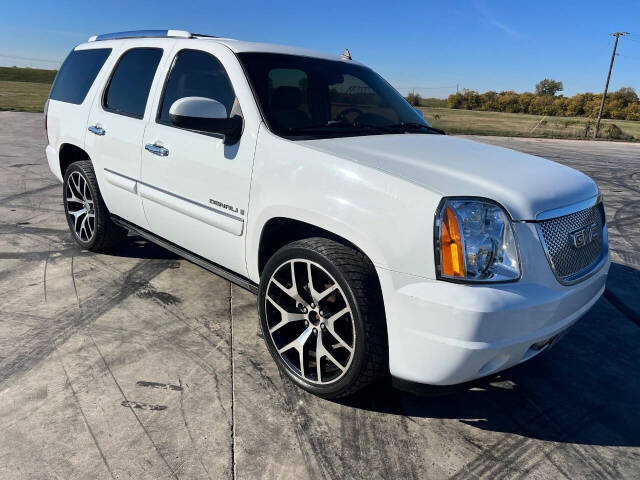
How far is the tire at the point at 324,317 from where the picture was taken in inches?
91.4

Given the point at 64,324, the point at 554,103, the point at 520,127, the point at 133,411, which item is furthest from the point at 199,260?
the point at 554,103

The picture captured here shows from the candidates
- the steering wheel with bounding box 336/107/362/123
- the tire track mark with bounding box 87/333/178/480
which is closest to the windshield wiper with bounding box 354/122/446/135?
the steering wheel with bounding box 336/107/362/123

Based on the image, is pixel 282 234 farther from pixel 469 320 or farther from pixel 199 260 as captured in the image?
pixel 469 320

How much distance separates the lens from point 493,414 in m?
2.64

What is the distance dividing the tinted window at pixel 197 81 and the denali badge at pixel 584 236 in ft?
6.83

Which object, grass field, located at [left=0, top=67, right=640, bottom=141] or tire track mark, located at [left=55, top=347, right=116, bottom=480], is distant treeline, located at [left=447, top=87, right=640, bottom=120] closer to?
grass field, located at [left=0, top=67, right=640, bottom=141]

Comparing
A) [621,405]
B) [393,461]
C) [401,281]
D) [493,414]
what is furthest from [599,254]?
[393,461]

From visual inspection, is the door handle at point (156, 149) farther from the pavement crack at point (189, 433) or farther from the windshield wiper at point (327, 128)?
the pavement crack at point (189, 433)

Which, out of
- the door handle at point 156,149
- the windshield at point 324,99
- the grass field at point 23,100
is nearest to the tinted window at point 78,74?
the door handle at point 156,149

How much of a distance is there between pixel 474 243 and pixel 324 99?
1.78 meters

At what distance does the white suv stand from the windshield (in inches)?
0.6

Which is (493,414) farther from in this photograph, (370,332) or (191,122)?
(191,122)

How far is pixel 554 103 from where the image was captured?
2532 inches

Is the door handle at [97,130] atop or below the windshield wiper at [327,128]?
below
